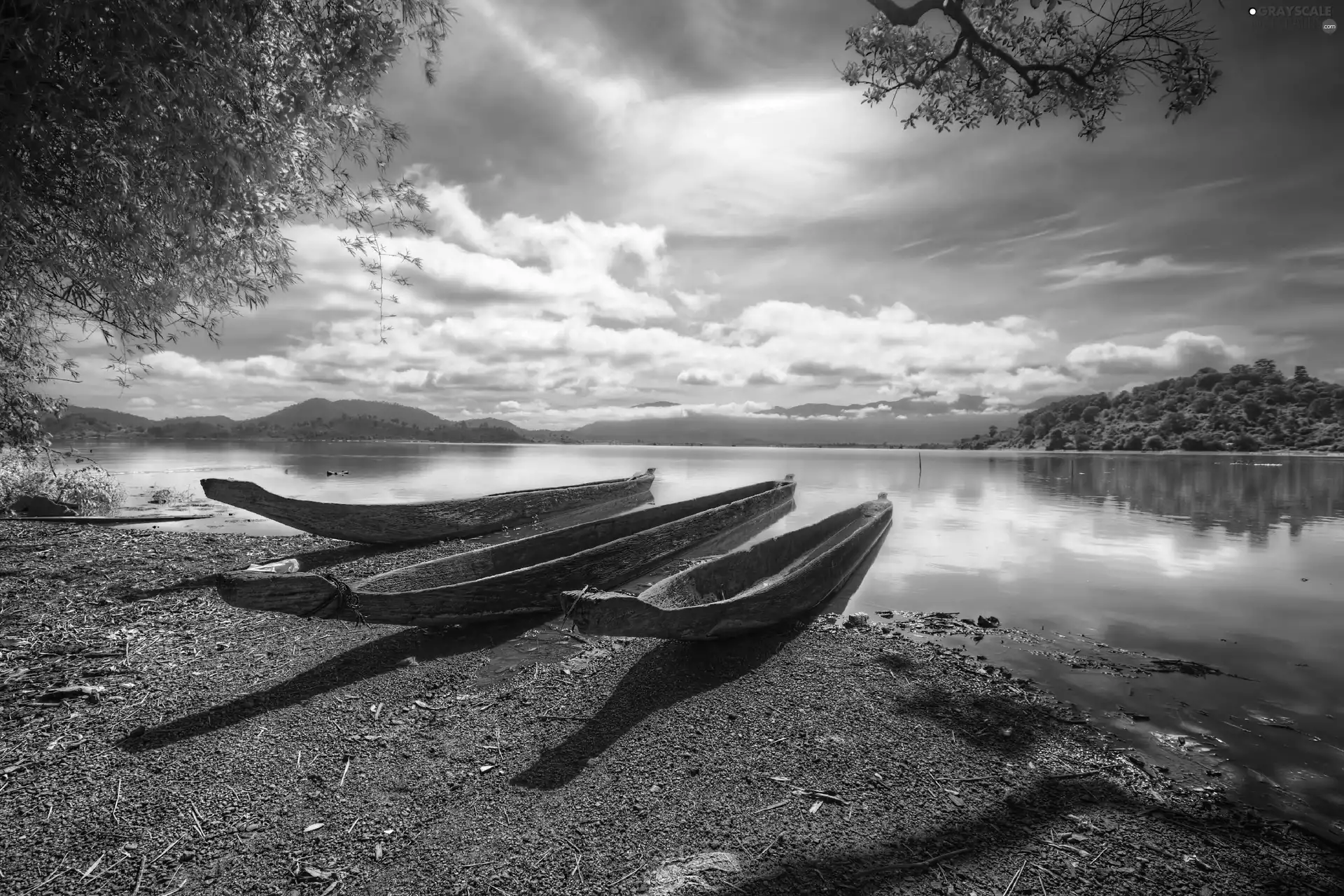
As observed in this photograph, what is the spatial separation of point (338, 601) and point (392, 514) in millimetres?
6882

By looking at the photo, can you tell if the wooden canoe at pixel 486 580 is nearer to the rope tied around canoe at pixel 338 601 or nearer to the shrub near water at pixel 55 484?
the rope tied around canoe at pixel 338 601

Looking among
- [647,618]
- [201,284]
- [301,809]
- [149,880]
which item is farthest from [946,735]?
[201,284]

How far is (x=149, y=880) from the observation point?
2.62 metres

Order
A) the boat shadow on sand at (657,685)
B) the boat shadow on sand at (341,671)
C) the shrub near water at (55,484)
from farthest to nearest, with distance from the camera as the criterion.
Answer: the shrub near water at (55,484) → the boat shadow on sand at (341,671) → the boat shadow on sand at (657,685)

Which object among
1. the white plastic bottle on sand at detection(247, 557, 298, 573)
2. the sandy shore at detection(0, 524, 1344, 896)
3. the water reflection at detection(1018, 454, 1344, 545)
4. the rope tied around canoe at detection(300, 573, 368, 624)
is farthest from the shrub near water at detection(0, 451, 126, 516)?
the water reflection at detection(1018, 454, 1344, 545)

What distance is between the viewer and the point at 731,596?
6.81m

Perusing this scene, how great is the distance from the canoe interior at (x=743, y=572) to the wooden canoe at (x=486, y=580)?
1.17 metres

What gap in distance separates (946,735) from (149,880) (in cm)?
488

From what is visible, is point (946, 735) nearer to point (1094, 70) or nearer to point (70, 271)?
point (1094, 70)

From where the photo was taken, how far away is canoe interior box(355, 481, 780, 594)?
5.69 m

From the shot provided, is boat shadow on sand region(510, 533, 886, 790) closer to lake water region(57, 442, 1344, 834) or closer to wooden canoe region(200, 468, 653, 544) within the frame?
lake water region(57, 442, 1344, 834)

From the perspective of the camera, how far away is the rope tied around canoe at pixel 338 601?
14.7 feet

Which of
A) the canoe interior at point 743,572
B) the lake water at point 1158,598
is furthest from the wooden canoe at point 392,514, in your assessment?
the canoe interior at point 743,572

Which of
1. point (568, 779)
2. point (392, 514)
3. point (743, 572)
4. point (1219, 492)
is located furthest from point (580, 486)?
point (1219, 492)
